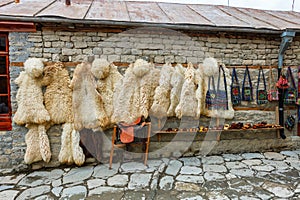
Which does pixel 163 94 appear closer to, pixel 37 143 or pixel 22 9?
pixel 37 143

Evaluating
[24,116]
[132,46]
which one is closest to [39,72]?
[24,116]

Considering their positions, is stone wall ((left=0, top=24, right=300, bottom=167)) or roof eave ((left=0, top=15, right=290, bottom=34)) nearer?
roof eave ((left=0, top=15, right=290, bottom=34))

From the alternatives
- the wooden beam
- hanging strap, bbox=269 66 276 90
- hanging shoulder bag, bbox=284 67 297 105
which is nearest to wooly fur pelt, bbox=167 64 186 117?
hanging strap, bbox=269 66 276 90

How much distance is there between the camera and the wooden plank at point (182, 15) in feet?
11.5

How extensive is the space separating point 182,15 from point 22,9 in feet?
9.00

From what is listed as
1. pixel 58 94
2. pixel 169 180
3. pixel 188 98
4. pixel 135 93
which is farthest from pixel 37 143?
pixel 188 98

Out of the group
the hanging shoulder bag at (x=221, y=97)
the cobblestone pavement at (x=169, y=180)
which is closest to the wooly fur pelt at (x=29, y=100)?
the cobblestone pavement at (x=169, y=180)

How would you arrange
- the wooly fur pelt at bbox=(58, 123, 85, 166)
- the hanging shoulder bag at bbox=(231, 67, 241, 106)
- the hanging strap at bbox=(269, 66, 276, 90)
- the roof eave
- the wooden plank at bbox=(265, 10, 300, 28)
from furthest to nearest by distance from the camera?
the wooden plank at bbox=(265, 10, 300, 28)
the hanging strap at bbox=(269, 66, 276, 90)
the hanging shoulder bag at bbox=(231, 67, 241, 106)
the wooly fur pelt at bbox=(58, 123, 85, 166)
the roof eave

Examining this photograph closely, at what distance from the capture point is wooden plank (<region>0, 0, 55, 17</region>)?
119 inches

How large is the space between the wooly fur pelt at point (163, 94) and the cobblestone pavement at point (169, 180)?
87 centimetres

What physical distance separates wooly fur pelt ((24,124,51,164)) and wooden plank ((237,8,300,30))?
14.4ft

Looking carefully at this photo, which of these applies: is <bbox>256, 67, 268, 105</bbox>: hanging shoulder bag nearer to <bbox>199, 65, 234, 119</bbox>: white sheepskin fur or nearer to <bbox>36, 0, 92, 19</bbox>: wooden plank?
<bbox>199, 65, 234, 119</bbox>: white sheepskin fur

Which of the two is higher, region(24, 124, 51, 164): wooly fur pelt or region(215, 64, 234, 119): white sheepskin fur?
region(215, 64, 234, 119): white sheepskin fur

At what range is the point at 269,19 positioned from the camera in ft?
13.7
